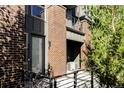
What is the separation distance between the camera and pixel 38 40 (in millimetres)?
10352

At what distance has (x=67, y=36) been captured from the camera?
1364 centimetres

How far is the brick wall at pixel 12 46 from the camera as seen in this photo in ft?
22.5

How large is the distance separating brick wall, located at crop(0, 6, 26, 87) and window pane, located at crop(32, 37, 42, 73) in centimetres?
217

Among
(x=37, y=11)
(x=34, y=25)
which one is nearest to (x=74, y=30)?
(x=37, y=11)

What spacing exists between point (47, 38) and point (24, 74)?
3.22m

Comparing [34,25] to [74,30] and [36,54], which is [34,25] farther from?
[74,30]

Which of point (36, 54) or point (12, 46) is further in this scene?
point (36, 54)

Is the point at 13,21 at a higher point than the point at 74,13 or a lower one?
lower

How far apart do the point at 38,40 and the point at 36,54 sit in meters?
0.57

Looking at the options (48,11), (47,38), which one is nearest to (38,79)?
(47,38)

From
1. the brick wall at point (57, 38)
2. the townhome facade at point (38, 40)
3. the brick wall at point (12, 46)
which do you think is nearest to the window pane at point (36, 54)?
the townhome facade at point (38, 40)

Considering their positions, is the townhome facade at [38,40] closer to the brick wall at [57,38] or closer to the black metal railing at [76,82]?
the brick wall at [57,38]

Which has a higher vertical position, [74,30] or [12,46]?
[74,30]

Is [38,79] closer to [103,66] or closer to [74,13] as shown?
[103,66]
